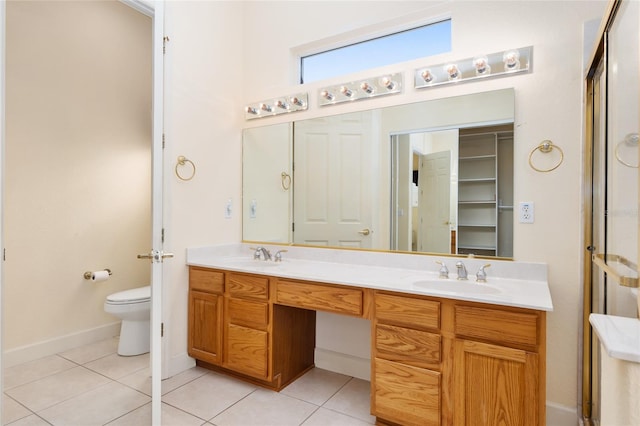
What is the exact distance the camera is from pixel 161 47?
72.3 inches

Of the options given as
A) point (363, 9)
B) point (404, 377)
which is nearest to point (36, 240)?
point (404, 377)

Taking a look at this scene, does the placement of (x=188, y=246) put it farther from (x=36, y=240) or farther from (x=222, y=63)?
(x=222, y=63)

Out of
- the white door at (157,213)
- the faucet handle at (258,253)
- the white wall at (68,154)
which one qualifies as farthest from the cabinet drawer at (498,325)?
the white wall at (68,154)

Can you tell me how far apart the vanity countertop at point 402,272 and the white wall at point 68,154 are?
818 millimetres

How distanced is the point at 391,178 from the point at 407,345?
1.12m

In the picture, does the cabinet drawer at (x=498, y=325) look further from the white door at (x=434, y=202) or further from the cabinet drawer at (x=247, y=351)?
the cabinet drawer at (x=247, y=351)

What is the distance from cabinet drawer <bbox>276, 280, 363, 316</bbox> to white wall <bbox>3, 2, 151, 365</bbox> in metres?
1.37

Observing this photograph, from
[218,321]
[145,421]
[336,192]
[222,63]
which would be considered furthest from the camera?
[222,63]

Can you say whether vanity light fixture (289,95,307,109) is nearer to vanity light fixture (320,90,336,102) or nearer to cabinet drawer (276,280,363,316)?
vanity light fixture (320,90,336,102)

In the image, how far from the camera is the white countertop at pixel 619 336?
70 cm

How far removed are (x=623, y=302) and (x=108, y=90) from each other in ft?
10.5

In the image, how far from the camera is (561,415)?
178 cm

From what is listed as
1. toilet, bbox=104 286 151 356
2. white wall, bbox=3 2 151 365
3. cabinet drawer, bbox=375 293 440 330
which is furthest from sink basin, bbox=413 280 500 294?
white wall, bbox=3 2 151 365

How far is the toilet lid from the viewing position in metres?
2.38
